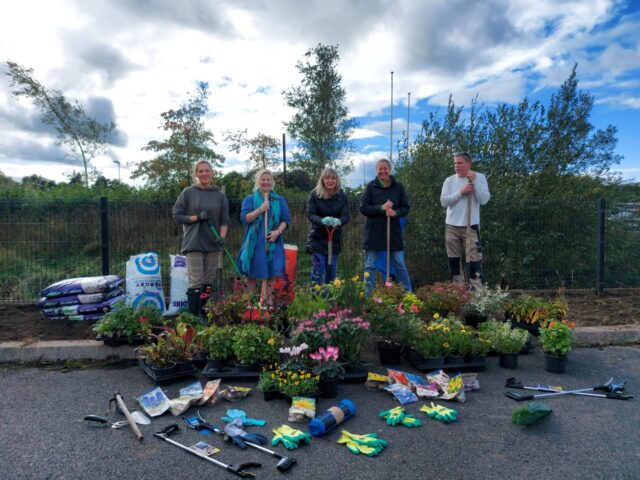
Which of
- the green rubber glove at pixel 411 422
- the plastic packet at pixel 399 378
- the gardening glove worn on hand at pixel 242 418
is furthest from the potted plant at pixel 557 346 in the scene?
the gardening glove worn on hand at pixel 242 418

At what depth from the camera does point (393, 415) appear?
3.08 m

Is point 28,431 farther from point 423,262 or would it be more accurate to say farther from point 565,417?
point 423,262

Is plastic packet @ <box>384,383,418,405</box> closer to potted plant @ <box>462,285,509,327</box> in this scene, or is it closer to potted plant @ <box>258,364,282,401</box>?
potted plant @ <box>258,364,282,401</box>

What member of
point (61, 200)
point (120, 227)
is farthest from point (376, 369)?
point (61, 200)

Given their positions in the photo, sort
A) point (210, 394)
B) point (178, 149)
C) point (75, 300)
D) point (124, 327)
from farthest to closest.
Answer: point (178, 149) < point (75, 300) < point (124, 327) < point (210, 394)

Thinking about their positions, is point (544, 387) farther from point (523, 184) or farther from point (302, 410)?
point (523, 184)

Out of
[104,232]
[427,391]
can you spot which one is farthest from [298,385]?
[104,232]

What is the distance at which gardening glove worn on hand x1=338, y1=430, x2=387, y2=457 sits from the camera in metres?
2.65

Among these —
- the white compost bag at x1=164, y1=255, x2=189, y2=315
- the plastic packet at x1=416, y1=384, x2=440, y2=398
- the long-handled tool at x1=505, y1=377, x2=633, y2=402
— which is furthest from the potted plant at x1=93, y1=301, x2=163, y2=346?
the long-handled tool at x1=505, y1=377, x2=633, y2=402

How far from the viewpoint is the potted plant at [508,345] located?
4.20m

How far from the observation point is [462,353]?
4.12 m

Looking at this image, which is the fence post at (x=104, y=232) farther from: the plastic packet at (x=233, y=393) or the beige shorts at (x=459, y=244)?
the beige shorts at (x=459, y=244)

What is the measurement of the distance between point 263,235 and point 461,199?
2655 mm

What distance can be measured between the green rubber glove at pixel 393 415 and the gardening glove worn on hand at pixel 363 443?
9.0 inches
